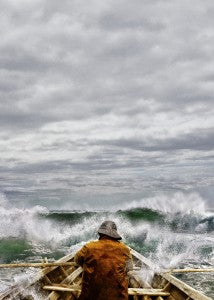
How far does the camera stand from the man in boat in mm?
5012

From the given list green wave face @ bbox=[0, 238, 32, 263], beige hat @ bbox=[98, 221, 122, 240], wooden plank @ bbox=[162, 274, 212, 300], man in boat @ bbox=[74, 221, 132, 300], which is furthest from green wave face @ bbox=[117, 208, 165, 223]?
man in boat @ bbox=[74, 221, 132, 300]

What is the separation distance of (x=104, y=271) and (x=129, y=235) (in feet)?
68.5

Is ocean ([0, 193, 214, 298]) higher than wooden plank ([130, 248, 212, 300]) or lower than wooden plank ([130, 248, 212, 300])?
lower

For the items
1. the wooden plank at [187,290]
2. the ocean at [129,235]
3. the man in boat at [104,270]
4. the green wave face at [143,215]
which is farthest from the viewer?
the green wave face at [143,215]

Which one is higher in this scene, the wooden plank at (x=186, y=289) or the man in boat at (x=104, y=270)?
the man in boat at (x=104, y=270)

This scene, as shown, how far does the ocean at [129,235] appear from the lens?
50.4ft

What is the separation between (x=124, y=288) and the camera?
5188mm

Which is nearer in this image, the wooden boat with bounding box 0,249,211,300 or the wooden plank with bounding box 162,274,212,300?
the wooden plank with bounding box 162,274,212,300

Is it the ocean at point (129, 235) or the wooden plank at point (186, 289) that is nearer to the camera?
the wooden plank at point (186, 289)

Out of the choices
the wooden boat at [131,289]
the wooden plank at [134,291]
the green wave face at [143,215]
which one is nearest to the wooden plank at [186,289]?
the wooden boat at [131,289]

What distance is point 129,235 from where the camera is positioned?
25281mm

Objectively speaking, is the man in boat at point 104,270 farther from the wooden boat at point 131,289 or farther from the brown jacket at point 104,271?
the wooden boat at point 131,289

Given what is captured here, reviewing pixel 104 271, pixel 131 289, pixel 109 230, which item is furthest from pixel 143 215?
pixel 104 271

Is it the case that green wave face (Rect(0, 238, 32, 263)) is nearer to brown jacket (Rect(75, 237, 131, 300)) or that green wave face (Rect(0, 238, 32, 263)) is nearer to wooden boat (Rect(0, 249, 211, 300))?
wooden boat (Rect(0, 249, 211, 300))
